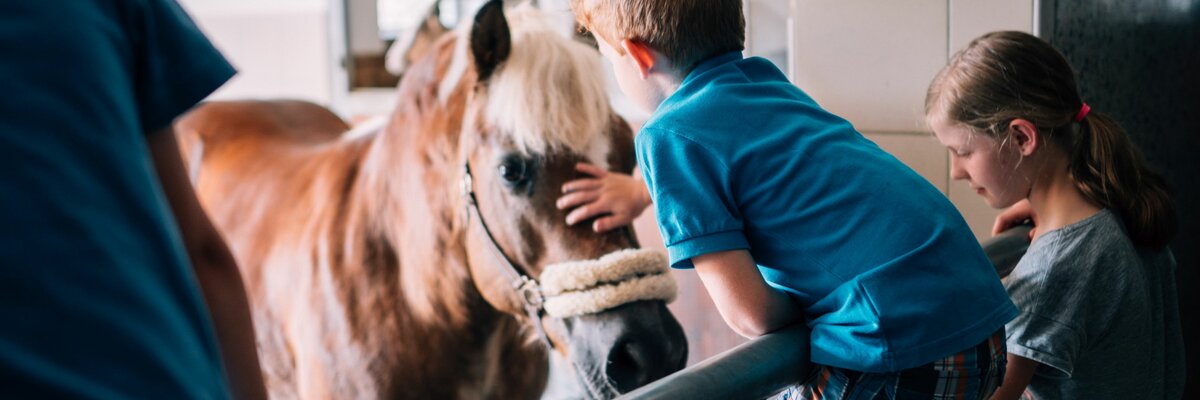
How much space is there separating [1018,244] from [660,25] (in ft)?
1.92

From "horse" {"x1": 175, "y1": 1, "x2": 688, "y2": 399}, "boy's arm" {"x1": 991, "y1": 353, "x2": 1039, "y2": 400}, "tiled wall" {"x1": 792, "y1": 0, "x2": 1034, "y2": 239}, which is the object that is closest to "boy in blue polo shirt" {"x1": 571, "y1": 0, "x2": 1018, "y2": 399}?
"boy's arm" {"x1": 991, "y1": 353, "x2": 1039, "y2": 400}

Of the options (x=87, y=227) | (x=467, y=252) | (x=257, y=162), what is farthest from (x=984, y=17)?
(x=257, y=162)

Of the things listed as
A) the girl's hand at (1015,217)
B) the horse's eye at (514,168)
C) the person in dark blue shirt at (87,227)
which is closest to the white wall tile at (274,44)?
the horse's eye at (514,168)

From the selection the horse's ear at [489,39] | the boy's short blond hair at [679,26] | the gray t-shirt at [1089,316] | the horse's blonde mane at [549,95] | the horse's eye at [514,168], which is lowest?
the gray t-shirt at [1089,316]

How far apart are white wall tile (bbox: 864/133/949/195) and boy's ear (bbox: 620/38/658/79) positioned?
661 millimetres

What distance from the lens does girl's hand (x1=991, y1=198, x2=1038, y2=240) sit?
124 cm

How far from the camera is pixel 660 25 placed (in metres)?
0.83

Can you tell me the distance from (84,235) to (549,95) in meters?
1.02

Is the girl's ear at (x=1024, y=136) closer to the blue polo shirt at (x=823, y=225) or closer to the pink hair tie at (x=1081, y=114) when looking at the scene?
the pink hair tie at (x=1081, y=114)

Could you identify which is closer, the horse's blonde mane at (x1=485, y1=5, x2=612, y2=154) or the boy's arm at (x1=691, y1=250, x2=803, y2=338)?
the boy's arm at (x1=691, y1=250, x2=803, y2=338)

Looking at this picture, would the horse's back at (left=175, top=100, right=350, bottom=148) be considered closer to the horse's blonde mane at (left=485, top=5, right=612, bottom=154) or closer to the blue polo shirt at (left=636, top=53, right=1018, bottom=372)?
the horse's blonde mane at (left=485, top=5, right=612, bottom=154)

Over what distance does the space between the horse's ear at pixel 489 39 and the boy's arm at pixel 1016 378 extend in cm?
85

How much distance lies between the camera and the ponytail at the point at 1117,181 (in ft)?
3.33

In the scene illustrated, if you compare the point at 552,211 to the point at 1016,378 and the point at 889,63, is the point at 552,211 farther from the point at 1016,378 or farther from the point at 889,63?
the point at 1016,378
